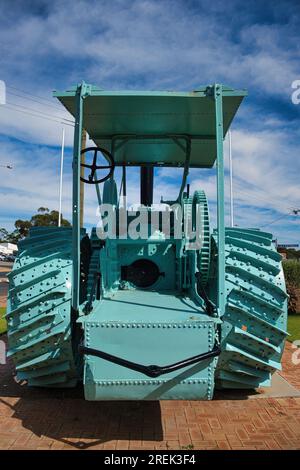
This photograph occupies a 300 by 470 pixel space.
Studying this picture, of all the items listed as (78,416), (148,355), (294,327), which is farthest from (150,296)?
(294,327)

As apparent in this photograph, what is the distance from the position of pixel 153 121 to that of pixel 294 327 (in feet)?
20.8

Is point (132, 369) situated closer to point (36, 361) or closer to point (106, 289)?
point (36, 361)

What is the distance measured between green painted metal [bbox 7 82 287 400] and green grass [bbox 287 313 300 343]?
12.2ft

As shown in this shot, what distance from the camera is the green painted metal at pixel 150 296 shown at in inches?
119

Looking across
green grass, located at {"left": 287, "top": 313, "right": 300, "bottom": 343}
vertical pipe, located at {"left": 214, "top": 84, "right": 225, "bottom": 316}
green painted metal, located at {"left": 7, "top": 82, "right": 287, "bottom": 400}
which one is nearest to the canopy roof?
green painted metal, located at {"left": 7, "top": 82, "right": 287, "bottom": 400}

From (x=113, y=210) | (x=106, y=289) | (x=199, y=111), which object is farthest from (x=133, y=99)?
(x=106, y=289)

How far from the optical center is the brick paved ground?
10.8 feet

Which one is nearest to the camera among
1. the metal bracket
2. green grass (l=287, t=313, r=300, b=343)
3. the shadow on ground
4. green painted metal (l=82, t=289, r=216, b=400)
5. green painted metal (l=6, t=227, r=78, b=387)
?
the metal bracket

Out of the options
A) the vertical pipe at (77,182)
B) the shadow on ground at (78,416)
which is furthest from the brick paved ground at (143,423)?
the vertical pipe at (77,182)

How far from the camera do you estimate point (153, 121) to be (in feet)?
14.6

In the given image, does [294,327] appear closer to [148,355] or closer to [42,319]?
[148,355]

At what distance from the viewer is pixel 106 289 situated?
4414 millimetres

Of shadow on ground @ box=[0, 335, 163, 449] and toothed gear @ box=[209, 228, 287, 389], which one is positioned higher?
toothed gear @ box=[209, 228, 287, 389]

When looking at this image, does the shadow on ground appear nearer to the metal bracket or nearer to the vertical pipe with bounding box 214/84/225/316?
the metal bracket
